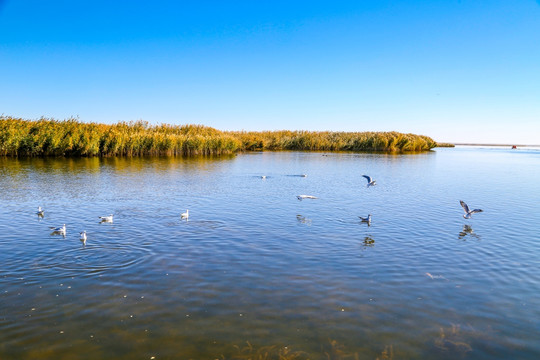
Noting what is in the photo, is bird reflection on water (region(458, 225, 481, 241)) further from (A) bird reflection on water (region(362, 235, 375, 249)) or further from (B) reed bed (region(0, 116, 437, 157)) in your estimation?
(B) reed bed (region(0, 116, 437, 157))

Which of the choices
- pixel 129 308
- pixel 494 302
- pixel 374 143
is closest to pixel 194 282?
pixel 129 308

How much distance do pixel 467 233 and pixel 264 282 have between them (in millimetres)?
8989

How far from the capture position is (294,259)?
10.2 metres

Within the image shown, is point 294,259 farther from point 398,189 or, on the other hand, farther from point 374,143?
point 374,143

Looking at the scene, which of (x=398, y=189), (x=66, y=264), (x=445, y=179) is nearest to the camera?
(x=66, y=264)

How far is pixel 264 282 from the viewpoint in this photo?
8500 millimetres

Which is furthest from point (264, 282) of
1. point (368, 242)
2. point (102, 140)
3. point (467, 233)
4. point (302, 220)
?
point (102, 140)

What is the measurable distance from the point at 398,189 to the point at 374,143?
67.1 m

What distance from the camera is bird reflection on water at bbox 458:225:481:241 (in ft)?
43.0

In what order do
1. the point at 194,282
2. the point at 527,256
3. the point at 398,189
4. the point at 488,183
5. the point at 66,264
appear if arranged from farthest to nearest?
1. the point at 488,183
2. the point at 398,189
3. the point at 527,256
4. the point at 66,264
5. the point at 194,282

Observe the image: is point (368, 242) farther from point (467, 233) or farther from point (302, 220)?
point (467, 233)

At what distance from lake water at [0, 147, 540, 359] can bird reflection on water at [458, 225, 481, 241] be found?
4.3 inches

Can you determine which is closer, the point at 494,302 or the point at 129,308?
the point at 129,308

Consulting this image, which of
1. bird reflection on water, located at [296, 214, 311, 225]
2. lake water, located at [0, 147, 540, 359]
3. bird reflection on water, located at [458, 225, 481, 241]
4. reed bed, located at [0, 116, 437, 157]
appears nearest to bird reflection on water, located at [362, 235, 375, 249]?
lake water, located at [0, 147, 540, 359]
